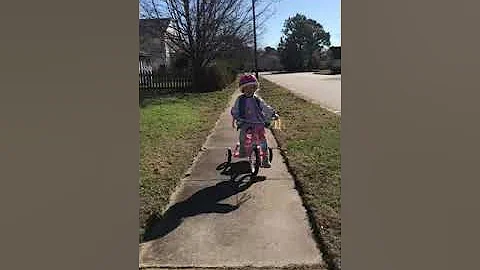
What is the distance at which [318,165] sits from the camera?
605 cm

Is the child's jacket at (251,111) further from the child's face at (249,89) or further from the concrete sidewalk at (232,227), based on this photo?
the concrete sidewalk at (232,227)

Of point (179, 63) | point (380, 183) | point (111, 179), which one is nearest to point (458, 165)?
point (380, 183)

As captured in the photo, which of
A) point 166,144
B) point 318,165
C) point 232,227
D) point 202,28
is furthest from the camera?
point 202,28

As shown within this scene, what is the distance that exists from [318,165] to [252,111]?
111 centimetres

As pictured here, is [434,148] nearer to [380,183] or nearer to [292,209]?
[380,183]

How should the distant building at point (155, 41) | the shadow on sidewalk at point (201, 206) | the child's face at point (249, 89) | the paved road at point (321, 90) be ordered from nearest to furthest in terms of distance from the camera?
the shadow on sidewalk at point (201, 206) < the child's face at point (249, 89) < the paved road at point (321, 90) < the distant building at point (155, 41)

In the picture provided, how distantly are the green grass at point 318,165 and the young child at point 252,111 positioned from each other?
2.12 ft

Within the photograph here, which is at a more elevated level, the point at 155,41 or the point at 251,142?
the point at 155,41

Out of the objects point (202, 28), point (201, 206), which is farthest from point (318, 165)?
point (202, 28)

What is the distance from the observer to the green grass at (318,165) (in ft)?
12.5

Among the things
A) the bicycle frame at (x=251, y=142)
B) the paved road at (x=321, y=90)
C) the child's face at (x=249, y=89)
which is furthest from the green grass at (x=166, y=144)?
the paved road at (x=321, y=90)

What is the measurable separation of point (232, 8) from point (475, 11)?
2016 centimetres

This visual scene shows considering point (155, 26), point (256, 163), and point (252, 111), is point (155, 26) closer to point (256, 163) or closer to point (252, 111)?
point (252, 111)

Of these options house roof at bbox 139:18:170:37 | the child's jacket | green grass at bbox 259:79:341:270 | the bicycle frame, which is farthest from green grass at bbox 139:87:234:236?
house roof at bbox 139:18:170:37
